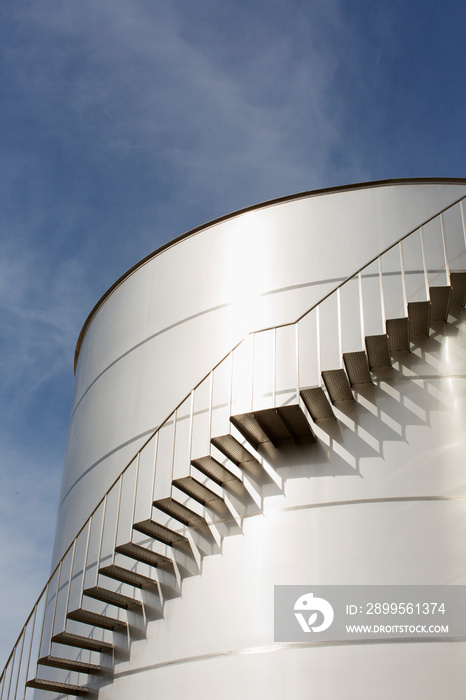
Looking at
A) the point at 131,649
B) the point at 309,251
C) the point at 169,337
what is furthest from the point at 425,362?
the point at 131,649

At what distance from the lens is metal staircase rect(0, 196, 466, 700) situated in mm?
10375

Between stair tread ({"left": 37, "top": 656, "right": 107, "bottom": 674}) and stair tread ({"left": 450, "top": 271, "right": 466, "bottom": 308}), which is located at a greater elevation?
stair tread ({"left": 450, "top": 271, "right": 466, "bottom": 308})

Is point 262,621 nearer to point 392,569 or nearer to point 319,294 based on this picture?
point 392,569

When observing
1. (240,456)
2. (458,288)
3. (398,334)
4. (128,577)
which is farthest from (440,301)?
(128,577)

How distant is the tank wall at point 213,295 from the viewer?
12039mm

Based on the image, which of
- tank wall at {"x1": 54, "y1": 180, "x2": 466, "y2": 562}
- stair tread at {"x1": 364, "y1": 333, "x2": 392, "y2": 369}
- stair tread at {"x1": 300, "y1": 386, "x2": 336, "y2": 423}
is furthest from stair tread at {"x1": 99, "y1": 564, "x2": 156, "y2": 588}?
stair tread at {"x1": 364, "y1": 333, "x2": 392, "y2": 369}

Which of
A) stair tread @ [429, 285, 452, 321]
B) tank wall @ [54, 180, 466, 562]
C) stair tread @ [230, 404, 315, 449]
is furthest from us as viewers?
tank wall @ [54, 180, 466, 562]

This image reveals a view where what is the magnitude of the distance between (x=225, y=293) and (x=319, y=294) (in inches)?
70.1

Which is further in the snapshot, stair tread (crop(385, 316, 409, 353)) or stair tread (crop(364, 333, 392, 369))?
stair tread (crop(385, 316, 409, 353))

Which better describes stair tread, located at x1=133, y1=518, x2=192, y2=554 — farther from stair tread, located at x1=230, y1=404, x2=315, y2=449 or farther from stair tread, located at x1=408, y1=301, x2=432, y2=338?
stair tread, located at x1=408, y1=301, x2=432, y2=338

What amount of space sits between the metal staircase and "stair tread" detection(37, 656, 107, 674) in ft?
0.06

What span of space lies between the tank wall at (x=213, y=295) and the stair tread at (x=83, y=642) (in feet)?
8.39

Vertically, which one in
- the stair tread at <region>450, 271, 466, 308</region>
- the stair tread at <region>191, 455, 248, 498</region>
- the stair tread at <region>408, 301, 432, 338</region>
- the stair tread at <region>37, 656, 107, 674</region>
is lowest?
the stair tread at <region>37, 656, 107, 674</region>

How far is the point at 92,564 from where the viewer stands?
11984mm
